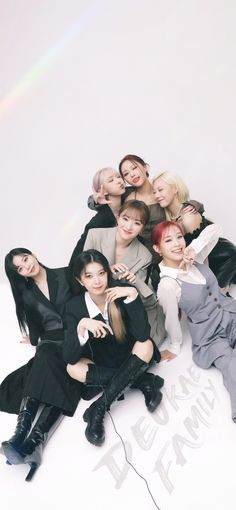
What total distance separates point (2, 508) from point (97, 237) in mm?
1366

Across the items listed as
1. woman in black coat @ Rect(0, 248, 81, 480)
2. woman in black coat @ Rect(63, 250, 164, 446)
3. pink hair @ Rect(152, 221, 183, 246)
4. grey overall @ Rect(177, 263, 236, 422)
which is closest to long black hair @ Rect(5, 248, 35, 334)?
woman in black coat @ Rect(0, 248, 81, 480)

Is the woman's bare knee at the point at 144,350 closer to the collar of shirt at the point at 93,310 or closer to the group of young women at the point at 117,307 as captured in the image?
the group of young women at the point at 117,307

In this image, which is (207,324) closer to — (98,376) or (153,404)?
(153,404)

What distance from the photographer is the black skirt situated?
230 cm

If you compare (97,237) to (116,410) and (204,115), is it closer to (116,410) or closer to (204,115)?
(116,410)

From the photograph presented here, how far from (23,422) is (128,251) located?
3.24 ft

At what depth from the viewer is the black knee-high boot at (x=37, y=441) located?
210cm

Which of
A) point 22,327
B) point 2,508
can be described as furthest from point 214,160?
point 2,508

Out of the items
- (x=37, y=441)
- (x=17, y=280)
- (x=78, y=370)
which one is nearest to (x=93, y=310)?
(x=78, y=370)

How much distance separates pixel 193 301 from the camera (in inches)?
98.8

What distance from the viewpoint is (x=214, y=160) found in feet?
13.6

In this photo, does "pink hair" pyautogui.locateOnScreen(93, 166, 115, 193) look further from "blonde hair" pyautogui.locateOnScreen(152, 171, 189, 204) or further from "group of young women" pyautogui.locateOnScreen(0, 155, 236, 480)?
"blonde hair" pyautogui.locateOnScreen(152, 171, 189, 204)

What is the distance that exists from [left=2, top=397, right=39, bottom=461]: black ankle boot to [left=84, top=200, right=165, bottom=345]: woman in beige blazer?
680 millimetres

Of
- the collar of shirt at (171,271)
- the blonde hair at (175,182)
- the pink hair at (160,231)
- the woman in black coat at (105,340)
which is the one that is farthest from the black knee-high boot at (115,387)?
the blonde hair at (175,182)
